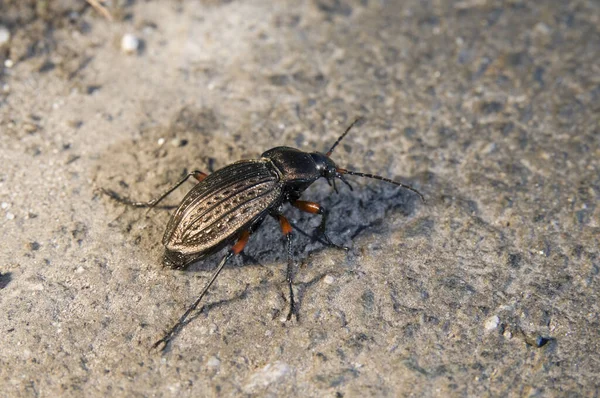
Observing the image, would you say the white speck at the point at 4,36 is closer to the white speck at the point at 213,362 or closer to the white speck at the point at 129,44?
the white speck at the point at 129,44

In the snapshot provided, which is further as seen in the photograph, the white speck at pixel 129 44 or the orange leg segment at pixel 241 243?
the white speck at pixel 129 44

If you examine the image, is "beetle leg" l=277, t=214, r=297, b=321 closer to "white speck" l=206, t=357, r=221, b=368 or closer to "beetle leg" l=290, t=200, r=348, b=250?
"beetle leg" l=290, t=200, r=348, b=250

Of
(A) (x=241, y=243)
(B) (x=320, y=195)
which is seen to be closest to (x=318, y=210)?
(B) (x=320, y=195)

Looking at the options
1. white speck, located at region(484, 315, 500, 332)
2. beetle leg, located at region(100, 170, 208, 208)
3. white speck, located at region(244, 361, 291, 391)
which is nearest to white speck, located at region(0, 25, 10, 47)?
beetle leg, located at region(100, 170, 208, 208)

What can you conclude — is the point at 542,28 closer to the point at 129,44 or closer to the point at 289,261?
the point at 289,261

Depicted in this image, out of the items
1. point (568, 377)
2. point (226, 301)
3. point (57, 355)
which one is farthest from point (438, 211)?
point (57, 355)

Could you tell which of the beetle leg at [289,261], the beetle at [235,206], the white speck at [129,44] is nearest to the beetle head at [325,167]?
the beetle at [235,206]
